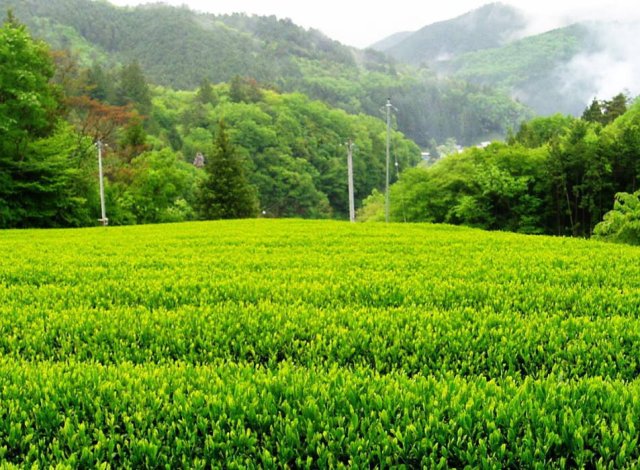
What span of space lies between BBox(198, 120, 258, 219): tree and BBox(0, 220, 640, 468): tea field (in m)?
41.8

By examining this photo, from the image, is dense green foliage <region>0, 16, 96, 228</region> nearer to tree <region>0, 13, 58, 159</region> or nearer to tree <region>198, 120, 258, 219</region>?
tree <region>0, 13, 58, 159</region>

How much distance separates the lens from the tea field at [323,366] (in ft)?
9.72

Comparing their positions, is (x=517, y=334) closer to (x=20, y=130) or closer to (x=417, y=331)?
(x=417, y=331)

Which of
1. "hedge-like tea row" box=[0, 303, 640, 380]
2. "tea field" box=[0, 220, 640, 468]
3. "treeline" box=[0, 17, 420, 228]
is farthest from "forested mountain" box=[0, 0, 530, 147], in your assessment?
"hedge-like tea row" box=[0, 303, 640, 380]

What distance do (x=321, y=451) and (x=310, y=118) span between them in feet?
400

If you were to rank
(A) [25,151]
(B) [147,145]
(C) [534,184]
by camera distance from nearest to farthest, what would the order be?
(A) [25,151] < (C) [534,184] < (B) [147,145]

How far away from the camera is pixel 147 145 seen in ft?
198

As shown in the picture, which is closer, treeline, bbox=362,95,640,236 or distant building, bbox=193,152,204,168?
treeline, bbox=362,95,640,236

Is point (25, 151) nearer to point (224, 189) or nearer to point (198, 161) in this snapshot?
point (224, 189)

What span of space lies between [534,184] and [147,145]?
42212 millimetres

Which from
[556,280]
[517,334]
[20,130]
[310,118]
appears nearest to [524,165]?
[20,130]

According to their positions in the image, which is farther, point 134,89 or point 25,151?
point 134,89

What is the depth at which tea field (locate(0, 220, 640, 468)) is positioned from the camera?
117 inches

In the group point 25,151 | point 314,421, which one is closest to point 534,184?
point 25,151
